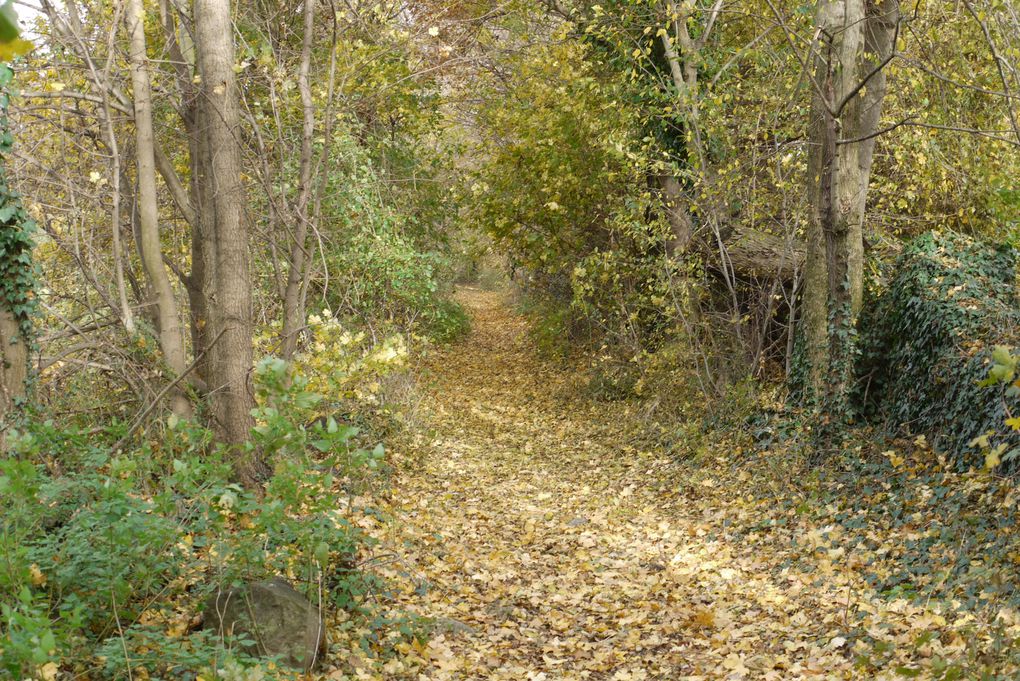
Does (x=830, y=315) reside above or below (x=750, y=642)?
above

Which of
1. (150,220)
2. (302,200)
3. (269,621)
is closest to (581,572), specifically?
(269,621)

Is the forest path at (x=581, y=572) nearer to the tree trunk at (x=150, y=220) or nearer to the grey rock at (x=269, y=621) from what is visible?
the grey rock at (x=269, y=621)

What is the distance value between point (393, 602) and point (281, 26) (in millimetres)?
7988

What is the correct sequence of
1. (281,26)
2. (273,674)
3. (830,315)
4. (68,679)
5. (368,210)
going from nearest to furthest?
(68,679) → (273,674) → (830,315) → (281,26) → (368,210)

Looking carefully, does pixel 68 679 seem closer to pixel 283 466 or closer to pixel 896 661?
pixel 283 466

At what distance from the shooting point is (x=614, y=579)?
26.1 feet

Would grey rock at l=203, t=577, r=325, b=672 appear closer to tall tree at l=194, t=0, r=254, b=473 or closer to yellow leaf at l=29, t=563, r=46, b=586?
yellow leaf at l=29, t=563, r=46, b=586

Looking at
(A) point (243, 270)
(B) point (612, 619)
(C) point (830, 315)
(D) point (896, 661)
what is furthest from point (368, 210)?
(D) point (896, 661)

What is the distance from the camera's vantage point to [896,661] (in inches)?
213

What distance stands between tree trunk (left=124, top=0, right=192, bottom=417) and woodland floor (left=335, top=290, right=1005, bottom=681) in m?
2.75

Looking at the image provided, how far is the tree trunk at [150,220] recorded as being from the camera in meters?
8.79

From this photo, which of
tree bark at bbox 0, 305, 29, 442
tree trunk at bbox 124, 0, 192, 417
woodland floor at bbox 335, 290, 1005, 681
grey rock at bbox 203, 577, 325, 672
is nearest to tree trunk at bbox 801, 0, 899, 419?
woodland floor at bbox 335, 290, 1005, 681

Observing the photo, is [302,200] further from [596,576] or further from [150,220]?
[596,576]

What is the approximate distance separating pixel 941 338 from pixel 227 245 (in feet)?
23.0
